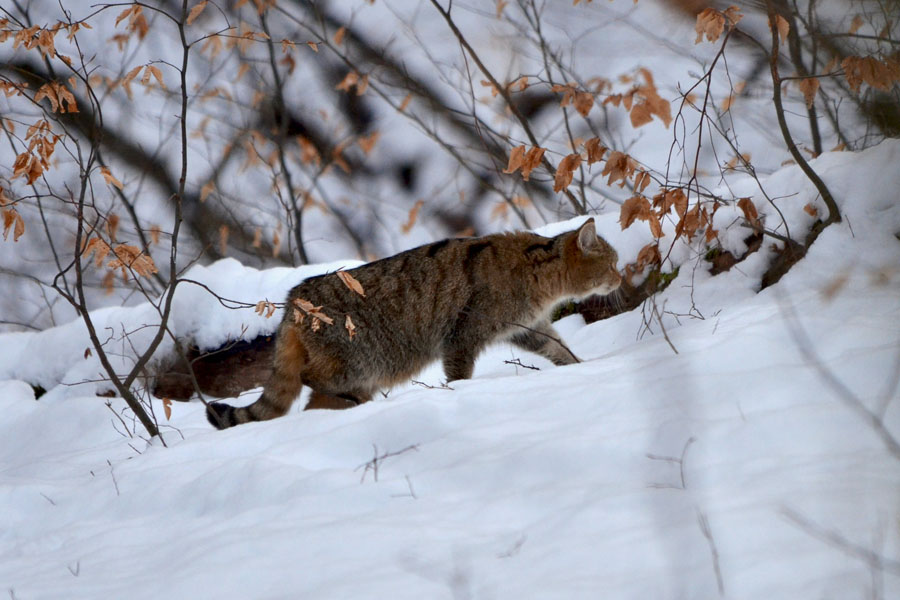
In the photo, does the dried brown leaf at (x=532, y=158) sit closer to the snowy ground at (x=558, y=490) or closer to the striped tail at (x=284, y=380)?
the snowy ground at (x=558, y=490)

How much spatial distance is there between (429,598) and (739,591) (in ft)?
2.46

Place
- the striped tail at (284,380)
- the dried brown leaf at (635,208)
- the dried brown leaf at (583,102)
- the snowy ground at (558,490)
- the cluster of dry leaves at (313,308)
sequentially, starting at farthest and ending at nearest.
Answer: the striped tail at (284,380) < the dried brown leaf at (583,102) < the cluster of dry leaves at (313,308) < the dried brown leaf at (635,208) < the snowy ground at (558,490)

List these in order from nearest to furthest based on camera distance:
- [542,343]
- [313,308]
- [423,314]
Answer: [313,308]
[423,314]
[542,343]

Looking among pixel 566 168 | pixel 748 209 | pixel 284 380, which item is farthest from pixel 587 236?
pixel 284 380

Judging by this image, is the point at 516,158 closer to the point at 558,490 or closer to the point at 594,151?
the point at 594,151

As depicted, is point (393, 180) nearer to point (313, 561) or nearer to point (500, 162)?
point (500, 162)

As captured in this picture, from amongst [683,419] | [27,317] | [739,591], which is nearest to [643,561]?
[739,591]

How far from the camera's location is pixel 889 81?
117 inches

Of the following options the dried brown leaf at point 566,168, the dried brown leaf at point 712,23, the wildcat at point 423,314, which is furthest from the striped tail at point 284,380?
the dried brown leaf at point 712,23

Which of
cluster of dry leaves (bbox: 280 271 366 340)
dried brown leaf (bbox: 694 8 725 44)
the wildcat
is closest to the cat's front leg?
the wildcat

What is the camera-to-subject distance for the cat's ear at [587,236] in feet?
18.6

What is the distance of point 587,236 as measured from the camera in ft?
18.9

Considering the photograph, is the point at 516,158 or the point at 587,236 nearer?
the point at 516,158

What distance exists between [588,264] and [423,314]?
49.3 inches
